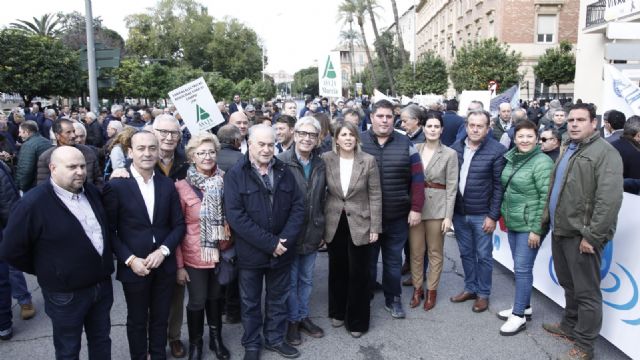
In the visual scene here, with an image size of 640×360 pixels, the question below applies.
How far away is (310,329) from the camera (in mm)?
4340

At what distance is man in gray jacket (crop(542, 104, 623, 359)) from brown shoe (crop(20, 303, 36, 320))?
506 centimetres

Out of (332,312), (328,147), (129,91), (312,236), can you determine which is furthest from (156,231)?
(129,91)

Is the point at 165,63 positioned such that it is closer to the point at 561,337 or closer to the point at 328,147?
the point at 328,147

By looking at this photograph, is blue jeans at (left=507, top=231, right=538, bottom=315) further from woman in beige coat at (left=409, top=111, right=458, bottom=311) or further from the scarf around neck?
the scarf around neck

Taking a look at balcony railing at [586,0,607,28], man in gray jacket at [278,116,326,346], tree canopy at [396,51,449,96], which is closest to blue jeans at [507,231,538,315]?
man in gray jacket at [278,116,326,346]

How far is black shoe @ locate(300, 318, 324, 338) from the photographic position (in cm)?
431

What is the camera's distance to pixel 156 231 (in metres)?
3.37

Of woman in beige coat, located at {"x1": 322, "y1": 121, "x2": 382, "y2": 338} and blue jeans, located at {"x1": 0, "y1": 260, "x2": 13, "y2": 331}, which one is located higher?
woman in beige coat, located at {"x1": 322, "y1": 121, "x2": 382, "y2": 338}

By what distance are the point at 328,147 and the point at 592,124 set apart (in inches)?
120

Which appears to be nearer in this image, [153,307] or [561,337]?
[153,307]

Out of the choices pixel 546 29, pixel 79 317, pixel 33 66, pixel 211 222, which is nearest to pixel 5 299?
pixel 79 317

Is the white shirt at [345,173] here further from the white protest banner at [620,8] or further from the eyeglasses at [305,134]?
the white protest banner at [620,8]

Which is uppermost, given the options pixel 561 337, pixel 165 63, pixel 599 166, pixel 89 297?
pixel 165 63

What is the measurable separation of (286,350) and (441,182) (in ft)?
7.09
